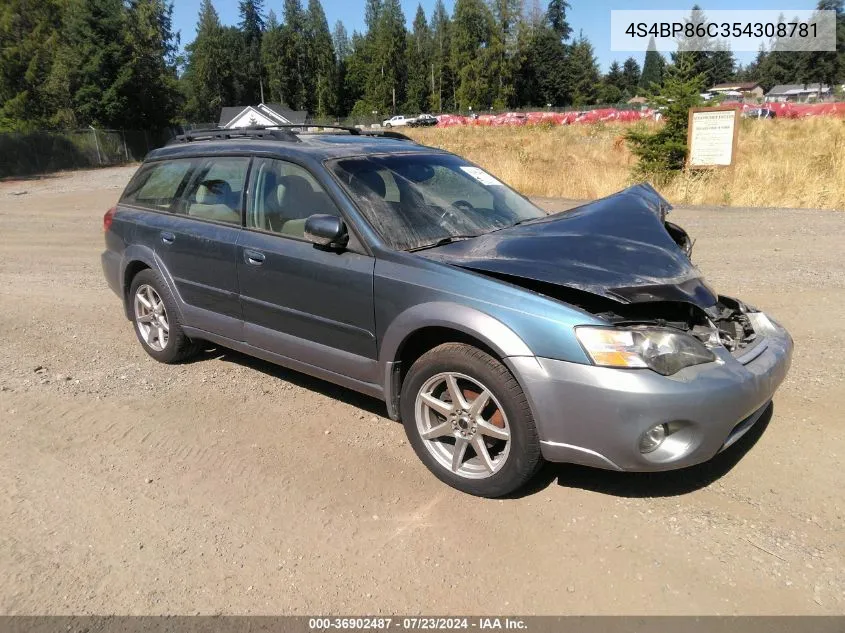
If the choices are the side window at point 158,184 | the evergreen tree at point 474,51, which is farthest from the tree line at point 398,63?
the side window at point 158,184

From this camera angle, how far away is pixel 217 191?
475 cm

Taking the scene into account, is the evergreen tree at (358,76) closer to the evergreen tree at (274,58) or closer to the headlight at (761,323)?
the evergreen tree at (274,58)

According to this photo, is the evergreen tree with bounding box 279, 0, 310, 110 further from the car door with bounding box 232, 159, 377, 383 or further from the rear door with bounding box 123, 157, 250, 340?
the car door with bounding box 232, 159, 377, 383

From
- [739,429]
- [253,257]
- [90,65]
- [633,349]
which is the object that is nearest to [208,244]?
[253,257]

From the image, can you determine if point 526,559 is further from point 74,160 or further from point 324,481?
point 74,160

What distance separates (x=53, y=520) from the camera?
326 cm

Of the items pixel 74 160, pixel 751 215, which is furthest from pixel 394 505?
pixel 74 160

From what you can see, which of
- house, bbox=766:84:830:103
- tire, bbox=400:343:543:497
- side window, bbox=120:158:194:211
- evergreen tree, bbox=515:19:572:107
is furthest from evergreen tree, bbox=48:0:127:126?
house, bbox=766:84:830:103

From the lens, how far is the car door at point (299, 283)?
3746 millimetres

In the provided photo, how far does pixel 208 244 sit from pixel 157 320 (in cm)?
112

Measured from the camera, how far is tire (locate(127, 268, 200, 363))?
509 centimetres

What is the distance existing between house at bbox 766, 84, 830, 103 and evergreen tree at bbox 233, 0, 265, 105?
77.2 metres

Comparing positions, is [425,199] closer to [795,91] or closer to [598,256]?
[598,256]

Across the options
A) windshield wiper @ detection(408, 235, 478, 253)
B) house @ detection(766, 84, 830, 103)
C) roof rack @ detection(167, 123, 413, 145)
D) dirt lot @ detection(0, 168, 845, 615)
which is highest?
house @ detection(766, 84, 830, 103)
